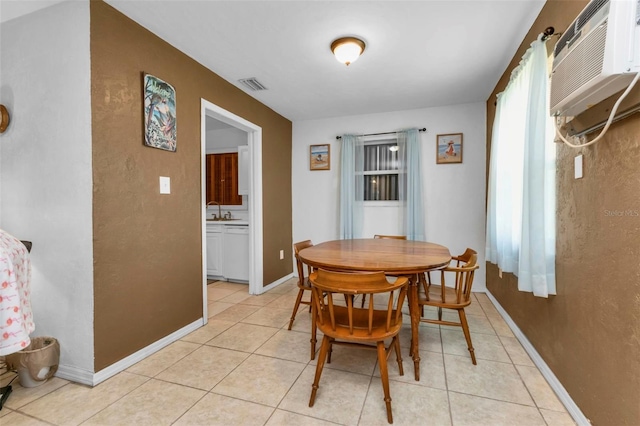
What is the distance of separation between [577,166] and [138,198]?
2751 mm

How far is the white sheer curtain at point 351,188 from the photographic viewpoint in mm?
4156

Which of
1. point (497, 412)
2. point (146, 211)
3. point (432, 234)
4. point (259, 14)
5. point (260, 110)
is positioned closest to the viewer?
point (497, 412)

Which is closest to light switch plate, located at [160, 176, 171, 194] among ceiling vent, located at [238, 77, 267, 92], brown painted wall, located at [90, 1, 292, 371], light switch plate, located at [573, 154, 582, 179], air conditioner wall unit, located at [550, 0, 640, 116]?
brown painted wall, located at [90, 1, 292, 371]

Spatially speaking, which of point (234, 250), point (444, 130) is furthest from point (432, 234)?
point (234, 250)

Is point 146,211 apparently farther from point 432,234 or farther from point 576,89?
point 432,234

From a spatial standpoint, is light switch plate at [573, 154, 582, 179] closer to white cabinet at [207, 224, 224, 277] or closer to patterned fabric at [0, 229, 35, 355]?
patterned fabric at [0, 229, 35, 355]

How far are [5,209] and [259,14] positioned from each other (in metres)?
A: 2.26

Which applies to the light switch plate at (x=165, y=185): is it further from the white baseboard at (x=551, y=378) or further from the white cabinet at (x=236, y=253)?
the white baseboard at (x=551, y=378)

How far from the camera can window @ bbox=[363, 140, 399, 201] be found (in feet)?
13.8

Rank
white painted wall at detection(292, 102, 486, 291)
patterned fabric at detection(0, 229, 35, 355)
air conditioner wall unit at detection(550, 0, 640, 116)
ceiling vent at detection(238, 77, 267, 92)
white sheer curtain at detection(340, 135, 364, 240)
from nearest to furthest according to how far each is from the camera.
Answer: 1. air conditioner wall unit at detection(550, 0, 640, 116)
2. patterned fabric at detection(0, 229, 35, 355)
3. ceiling vent at detection(238, 77, 267, 92)
4. white painted wall at detection(292, 102, 486, 291)
5. white sheer curtain at detection(340, 135, 364, 240)

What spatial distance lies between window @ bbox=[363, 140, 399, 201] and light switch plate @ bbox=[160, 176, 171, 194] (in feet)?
9.03

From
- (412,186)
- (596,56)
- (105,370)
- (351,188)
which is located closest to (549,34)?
(596,56)

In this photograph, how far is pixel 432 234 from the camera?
3951 millimetres

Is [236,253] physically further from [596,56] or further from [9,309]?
[596,56]
